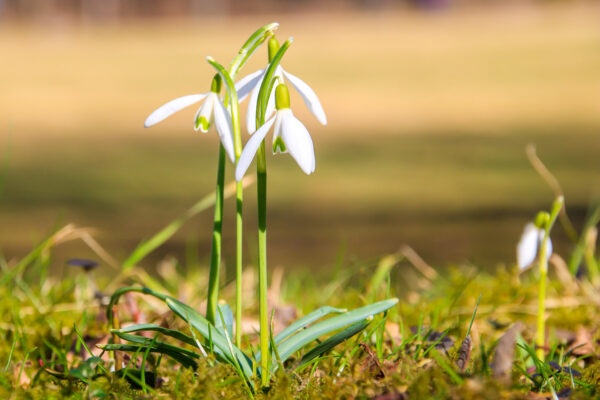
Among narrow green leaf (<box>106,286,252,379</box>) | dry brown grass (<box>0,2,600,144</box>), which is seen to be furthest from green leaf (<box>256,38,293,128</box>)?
dry brown grass (<box>0,2,600,144</box>)

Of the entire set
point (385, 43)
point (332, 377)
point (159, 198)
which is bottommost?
point (159, 198)

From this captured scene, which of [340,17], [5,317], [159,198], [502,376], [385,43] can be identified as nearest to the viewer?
[502,376]

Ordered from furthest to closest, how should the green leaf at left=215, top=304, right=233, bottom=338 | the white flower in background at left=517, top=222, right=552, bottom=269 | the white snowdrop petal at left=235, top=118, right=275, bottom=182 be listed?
1. the white flower in background at left=517, top=222, right=552, bottom=269
2. the green leaf at left=215, top=304, right=233, bottom=338
3. the white snowdrop petal at left=235, top=118, right=275, bottom=182

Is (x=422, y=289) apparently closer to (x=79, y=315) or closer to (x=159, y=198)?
(x=79, y=315)

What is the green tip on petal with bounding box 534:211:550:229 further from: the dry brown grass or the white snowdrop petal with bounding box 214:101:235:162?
the dry brown grass

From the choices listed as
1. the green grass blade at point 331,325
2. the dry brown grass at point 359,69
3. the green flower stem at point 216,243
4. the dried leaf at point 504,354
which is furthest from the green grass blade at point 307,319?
the dry brown grass at point 359,69

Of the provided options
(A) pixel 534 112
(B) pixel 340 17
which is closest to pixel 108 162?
(A) pixel 534 112

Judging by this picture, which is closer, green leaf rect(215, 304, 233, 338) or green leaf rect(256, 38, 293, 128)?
green leaf rect(256, 38, 293, 128)
